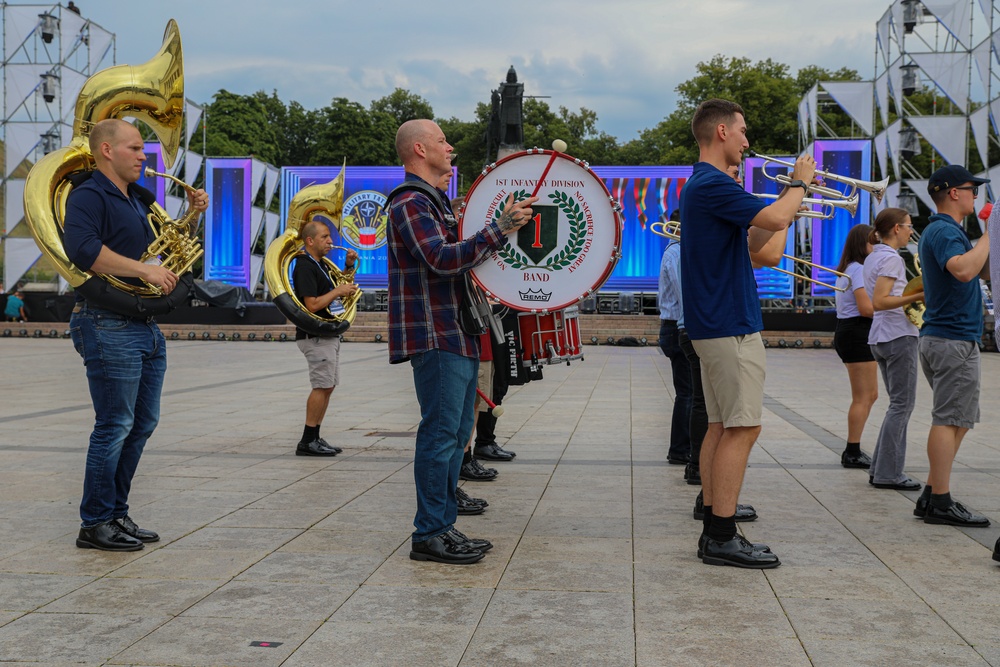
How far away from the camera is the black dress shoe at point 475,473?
21.2 ft

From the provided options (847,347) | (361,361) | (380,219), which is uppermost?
(380,219)

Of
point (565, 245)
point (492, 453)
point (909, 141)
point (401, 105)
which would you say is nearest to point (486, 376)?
point (492, 453)

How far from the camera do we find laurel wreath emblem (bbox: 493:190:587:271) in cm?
459

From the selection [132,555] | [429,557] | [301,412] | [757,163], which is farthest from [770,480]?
[757,163]

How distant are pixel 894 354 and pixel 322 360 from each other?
4.15 metres

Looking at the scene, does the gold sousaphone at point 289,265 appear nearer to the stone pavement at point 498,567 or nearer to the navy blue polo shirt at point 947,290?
the stone pavement at point 498,567

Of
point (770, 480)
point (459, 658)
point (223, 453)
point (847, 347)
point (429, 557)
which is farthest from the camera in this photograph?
point (223, 453)

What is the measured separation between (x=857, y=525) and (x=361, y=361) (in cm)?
1538

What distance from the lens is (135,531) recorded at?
4672 mm

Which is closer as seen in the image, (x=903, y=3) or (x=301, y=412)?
(x=301, y=412)

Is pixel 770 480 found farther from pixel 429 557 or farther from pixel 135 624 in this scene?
pixel 135 624

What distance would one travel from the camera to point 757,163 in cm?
2973

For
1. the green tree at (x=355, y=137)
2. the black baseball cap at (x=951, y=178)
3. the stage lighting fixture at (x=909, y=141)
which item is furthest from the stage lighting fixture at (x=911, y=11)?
the green tree at (x=355, y=137)

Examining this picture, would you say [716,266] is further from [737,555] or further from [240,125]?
[240,125]
